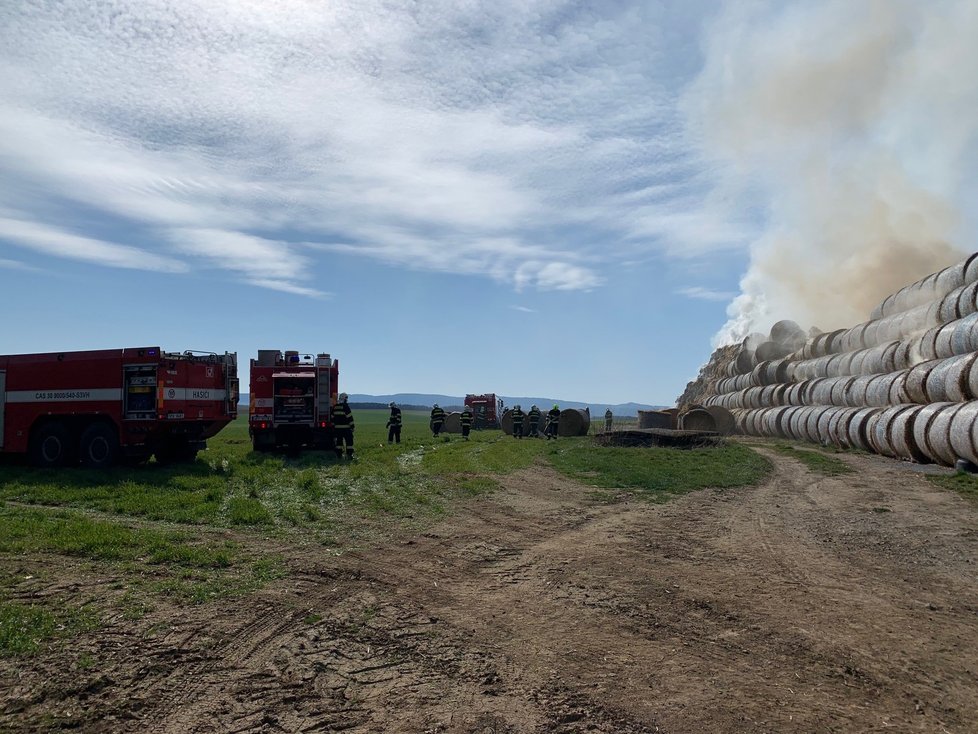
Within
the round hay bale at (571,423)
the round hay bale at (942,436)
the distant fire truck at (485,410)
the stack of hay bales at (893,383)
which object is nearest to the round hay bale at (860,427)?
the stack of hay bales at (893,383)

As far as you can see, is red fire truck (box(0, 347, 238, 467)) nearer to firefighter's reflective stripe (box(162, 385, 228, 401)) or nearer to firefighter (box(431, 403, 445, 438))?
firefighter's reflective stripe (box(162, 385, 228, 401))

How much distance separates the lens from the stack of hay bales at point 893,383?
18.1 m

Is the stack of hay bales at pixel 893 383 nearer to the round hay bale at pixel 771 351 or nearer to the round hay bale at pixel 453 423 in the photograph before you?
the round hay bale at pixel 771 351

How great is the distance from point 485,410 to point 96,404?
33618mm

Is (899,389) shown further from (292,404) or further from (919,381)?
(292,404)

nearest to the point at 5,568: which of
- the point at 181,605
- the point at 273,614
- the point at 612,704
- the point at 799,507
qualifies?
the point at 181,605

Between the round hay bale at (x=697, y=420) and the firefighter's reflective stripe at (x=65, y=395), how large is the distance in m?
27.5

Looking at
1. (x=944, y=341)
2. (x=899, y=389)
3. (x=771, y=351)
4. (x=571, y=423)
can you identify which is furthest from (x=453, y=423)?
(x=944, y=341)

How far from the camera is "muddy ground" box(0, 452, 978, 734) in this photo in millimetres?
4738

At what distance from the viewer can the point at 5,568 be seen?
Result: 7562 mm

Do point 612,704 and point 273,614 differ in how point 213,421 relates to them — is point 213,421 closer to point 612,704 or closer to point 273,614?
point 273,614

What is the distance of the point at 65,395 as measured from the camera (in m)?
16.9

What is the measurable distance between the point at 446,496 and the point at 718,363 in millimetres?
Answer: 45423

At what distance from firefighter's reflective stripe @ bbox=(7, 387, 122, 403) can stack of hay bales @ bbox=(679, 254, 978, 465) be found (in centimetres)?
1975
